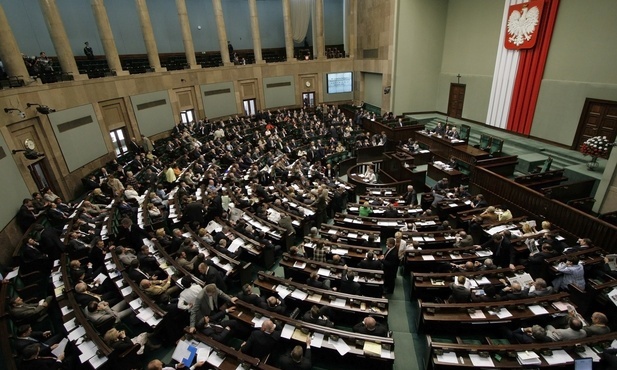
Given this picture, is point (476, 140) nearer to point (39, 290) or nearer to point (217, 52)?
point (39, 290)

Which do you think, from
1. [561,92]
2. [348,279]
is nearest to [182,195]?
[348,279]

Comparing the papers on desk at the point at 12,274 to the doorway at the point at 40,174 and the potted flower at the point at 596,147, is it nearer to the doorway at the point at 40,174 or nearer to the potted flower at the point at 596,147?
the doorway at the point at 40,174

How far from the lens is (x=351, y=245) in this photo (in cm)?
763

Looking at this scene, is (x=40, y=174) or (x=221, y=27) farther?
(x=221, y=27)

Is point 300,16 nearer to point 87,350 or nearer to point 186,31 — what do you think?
point 186,31

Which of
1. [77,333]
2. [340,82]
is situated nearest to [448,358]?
[77,333]

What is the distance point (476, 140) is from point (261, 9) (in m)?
19.9

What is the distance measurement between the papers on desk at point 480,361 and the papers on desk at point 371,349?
4.35 ft

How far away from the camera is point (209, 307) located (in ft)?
18.9

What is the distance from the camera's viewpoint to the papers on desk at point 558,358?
4414mm

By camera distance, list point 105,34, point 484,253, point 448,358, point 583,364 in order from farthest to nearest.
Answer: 1. point 105,34
2. point 484,253
3. point 448,358
4. point 583,364

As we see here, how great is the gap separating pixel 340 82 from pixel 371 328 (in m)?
23.8

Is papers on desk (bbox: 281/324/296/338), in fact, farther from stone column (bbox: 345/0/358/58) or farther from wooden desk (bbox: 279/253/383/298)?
stone column (bbox: 345/0/358/58)

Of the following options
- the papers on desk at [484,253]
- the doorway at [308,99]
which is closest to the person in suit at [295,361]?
the papers on desk at [484,253]
